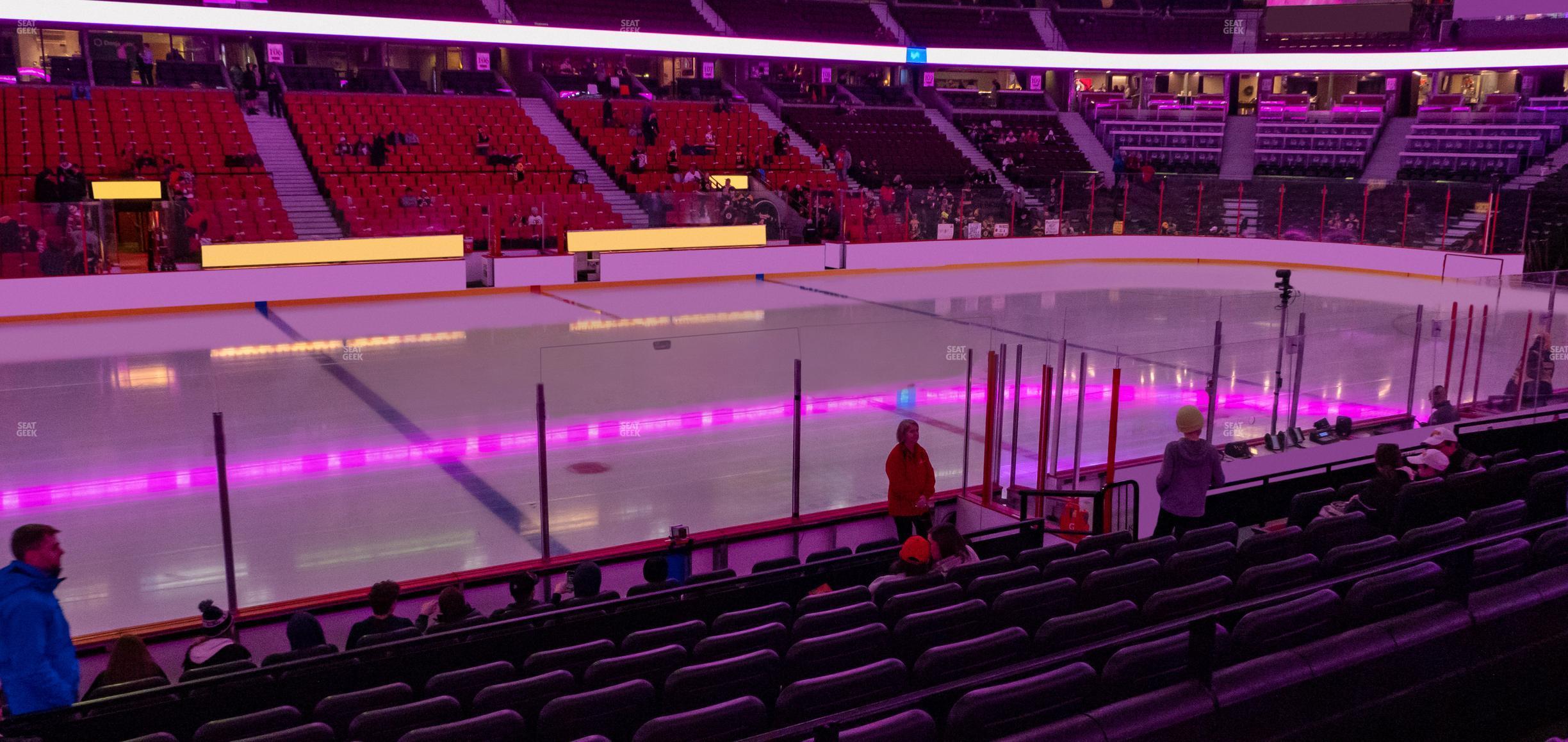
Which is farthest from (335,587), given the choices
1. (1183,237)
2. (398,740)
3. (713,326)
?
(1183,237)

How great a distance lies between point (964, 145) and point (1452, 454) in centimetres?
2672

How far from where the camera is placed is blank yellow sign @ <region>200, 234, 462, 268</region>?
1761cm

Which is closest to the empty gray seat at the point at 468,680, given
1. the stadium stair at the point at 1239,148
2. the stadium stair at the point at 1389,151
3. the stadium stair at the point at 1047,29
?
the stadium stair at the point at 1389,151

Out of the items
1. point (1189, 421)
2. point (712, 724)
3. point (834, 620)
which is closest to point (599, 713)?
point (712, 724)

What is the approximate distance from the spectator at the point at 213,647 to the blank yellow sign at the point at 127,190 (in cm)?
1667

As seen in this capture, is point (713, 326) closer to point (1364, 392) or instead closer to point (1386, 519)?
point (1364, 392)

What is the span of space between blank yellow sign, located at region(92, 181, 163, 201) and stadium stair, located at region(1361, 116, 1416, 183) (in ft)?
93.4

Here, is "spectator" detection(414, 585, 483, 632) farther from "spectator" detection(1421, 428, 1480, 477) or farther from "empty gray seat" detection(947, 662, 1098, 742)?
"spectator" detection(1421, 428, 1480, 477)

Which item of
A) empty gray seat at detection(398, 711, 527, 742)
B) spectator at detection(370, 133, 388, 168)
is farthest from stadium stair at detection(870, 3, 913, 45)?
empty gray seat at detection(398, 711, 527, 742)

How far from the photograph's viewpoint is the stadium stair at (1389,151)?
3091cm

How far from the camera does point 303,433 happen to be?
31.6ft

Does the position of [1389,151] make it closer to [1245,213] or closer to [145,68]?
[1245,213]

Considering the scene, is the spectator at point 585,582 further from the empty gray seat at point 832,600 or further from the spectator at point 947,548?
the spectator at point 947,548

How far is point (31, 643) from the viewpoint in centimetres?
407
